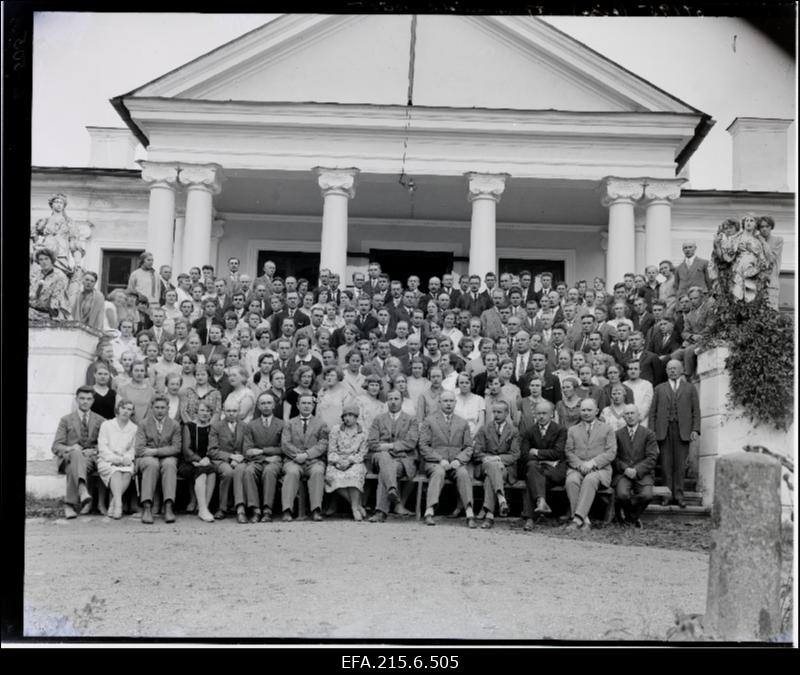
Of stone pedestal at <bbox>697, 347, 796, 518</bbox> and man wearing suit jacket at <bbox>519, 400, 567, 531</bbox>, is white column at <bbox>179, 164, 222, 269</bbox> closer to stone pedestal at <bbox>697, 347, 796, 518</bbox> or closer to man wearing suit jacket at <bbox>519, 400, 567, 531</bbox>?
man wearing suit jacket at <bbox>519, 400, 567, 531</bbox>

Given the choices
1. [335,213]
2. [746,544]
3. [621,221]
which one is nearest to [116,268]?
[335,213]

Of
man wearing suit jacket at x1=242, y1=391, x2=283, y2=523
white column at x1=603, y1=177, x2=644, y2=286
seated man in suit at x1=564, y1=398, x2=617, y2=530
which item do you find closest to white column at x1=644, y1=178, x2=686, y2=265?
white column at x1=603, y1=177, x2=644, y2=286

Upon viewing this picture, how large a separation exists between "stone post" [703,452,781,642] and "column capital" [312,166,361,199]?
28.7 ft

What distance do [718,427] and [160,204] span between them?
8227mm

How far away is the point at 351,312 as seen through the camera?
10.7 meters

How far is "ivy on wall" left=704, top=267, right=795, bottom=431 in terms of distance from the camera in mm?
8547

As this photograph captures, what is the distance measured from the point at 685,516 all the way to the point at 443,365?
2.58 meters

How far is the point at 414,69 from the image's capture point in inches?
Answer: 533

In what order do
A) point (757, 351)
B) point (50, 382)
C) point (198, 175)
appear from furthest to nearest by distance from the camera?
1. point (198, 175)
2. point (50, 382)
3. point (757, 351)

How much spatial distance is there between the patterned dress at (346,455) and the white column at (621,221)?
6.11 m

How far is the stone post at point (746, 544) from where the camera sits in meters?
6.20

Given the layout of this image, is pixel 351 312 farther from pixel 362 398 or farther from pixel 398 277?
pixel 398 277

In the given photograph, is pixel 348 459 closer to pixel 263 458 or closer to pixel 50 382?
pixel 263 458
